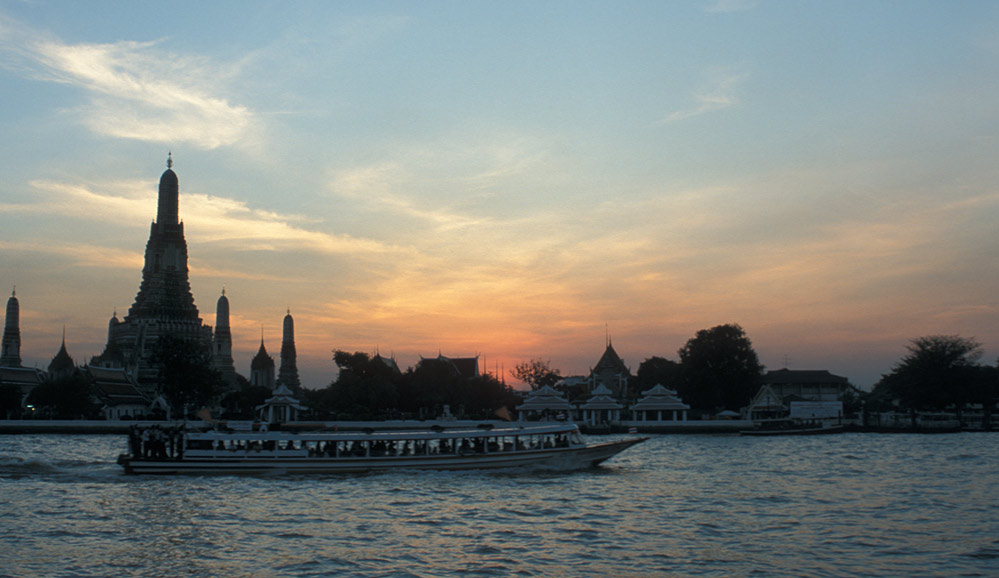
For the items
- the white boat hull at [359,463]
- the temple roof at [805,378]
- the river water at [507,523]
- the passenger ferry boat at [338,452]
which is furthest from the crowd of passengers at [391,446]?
the temple roof at [805,378]

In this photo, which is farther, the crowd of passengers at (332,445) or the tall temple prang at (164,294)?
the tall temple prang at (164,294)

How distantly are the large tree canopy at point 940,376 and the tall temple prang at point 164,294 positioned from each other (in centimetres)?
9872

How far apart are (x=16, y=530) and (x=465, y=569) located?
43.6 ft

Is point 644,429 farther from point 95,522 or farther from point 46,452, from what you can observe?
point 95,522

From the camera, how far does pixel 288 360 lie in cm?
18238

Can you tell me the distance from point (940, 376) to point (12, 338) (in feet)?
436

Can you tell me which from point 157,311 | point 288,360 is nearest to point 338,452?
point 157,311

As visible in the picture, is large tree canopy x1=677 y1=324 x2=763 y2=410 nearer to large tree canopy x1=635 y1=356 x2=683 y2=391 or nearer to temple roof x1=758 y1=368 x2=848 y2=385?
large tree canopy x1=635 y1=356 x2=683 y2=391

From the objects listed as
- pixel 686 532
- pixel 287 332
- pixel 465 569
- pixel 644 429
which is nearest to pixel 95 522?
pixel 465 569

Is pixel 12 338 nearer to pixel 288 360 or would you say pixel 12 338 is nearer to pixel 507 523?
pixel 288 360

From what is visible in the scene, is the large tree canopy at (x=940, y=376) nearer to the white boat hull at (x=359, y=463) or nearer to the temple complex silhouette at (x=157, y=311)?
the white boat hull at (x=359, y=463)

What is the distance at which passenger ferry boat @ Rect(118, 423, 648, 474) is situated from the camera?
36906 mm

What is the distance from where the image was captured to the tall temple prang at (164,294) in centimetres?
13388

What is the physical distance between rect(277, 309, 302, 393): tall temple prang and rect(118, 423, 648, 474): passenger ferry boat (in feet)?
467
